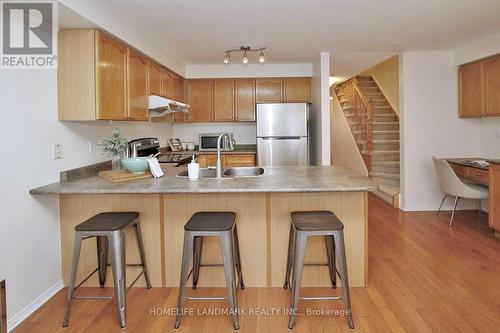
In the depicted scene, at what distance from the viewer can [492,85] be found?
14.3ft

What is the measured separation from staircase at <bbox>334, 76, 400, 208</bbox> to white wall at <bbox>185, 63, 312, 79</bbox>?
6.35ft

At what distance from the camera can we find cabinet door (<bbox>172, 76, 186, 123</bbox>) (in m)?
5.16

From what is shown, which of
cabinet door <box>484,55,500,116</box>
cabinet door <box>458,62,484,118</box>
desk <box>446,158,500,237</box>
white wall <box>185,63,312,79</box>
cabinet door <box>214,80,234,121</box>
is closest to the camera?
desk <box>446,158,500,237</box>

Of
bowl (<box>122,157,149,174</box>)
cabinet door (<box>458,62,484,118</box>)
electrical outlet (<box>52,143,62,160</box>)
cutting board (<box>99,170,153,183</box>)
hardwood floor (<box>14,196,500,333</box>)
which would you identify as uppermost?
cabinet door (<box>458,62,484,118</box>)

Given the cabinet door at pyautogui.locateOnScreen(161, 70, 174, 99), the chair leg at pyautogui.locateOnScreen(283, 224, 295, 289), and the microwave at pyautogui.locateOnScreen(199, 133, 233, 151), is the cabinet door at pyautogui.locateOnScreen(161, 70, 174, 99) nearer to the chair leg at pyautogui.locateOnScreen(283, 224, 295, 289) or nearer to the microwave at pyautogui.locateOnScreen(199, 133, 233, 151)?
the microwave at pyautogui.locateOnScreen(199, 133, 233, 151)

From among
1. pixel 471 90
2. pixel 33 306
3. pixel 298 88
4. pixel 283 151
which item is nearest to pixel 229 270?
pixel 33 306

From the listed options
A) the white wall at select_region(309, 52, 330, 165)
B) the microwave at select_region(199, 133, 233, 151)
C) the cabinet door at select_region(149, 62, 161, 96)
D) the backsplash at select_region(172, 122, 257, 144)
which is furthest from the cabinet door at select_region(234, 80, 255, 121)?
the cabinet door at select_region(149, 62, 161, 96)

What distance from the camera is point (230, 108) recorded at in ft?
18.5

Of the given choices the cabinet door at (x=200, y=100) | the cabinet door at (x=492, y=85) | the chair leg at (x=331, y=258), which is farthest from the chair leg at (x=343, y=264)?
the cabinet door at (x=200, y=100)

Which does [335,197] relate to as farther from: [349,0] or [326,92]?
[326,92]

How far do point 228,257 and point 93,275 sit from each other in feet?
4.31

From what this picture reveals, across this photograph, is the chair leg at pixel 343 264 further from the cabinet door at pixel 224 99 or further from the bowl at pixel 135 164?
the cabinet door at pixel 224 99

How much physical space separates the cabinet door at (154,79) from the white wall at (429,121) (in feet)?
11.0

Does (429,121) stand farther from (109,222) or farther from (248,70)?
(109,222)
